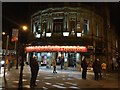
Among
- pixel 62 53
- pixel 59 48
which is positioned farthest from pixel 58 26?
pixel 62 53

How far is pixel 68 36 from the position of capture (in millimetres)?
34406

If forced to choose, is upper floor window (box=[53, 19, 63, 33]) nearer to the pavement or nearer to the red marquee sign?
the red marquee sign

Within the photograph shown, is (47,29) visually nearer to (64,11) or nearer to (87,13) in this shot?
(64,11)

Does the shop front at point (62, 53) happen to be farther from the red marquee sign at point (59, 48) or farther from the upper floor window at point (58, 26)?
the upper floor window at point (58, 26)

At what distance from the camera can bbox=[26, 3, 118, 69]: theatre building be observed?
34125 mm

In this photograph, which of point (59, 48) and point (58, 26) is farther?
point (58, 26)

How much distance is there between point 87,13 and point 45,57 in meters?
8.87

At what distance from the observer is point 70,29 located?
34.8m

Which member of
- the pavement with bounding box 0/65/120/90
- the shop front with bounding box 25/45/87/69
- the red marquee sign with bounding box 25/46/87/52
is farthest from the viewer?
the shop front with bounding box 25/45/87/69

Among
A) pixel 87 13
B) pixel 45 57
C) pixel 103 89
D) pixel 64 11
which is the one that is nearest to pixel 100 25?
pixel 87 13

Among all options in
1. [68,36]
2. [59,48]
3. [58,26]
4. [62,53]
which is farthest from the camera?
[58,26]

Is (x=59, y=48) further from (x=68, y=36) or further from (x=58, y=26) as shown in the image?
(x=58, y=26)

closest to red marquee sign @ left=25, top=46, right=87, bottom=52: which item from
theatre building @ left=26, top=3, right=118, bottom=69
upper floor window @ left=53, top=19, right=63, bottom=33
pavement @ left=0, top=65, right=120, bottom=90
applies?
theatre building @ left=26, top=3, right=118, bottom=69

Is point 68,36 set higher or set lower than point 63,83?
higher
